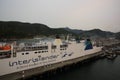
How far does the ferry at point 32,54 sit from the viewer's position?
9.60m

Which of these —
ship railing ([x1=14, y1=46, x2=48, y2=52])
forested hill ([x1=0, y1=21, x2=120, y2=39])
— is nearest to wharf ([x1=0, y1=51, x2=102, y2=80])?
ship railing ([x1=14, y1=46, x2=48, y2=52])

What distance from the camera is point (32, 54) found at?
37.7ft

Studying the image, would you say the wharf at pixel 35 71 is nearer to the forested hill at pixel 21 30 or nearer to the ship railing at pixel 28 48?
the ship railing at pixel 28 48

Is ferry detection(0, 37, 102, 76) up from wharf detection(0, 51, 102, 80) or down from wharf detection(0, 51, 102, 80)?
up

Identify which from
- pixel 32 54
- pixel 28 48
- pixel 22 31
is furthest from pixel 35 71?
pixel 22 31

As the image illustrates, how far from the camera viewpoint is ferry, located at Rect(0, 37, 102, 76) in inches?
378

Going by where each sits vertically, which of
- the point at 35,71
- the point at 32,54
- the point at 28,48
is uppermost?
the point at 28,48

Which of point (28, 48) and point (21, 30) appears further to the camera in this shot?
point (21, 30)

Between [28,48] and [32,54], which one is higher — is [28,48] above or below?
above

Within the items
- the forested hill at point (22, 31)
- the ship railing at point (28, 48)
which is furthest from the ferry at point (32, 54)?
the forested hill at point (22, 31)

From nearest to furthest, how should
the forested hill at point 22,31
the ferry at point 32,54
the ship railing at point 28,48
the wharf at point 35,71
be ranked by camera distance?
the wharf at point 35,71, the ferry at point 32,54, the ship railing at point 28,48, the forested hill at point 22,31

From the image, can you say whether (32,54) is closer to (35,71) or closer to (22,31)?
(35,71)

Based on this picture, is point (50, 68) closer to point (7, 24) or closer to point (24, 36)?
point (24, 36)

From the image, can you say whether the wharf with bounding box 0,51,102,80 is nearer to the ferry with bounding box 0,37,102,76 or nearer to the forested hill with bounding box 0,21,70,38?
the ferry with bounding box 0,37,102,76
